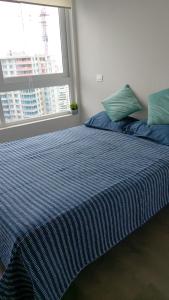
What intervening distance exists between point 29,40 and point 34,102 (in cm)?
82

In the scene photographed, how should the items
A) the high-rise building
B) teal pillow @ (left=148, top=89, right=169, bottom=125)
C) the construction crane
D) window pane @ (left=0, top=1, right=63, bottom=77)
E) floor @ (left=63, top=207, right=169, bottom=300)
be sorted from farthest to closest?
1. the construction crane
2. the high-rise building
3. window pane @ (left=0, top=1, right=63, bottom=77)
4. teal pillow @ (left=148, top=89, right=169, bottom=125)
5. floor @ (left=63, top=207, right=169, bottom=300)

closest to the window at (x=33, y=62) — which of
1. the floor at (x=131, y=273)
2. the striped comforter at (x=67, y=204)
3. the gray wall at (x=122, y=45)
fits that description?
the gray wall at (x=122, y=45)

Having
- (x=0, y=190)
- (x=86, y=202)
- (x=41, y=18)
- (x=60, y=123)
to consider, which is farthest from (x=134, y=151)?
(x=41, y=18)

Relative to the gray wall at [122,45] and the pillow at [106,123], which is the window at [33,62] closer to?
the gray wall at [122,45]

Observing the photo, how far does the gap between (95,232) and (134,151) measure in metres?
0.97

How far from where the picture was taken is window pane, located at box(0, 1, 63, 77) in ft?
9.69

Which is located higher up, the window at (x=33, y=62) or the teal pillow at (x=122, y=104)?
the window at (x=33, y=62)

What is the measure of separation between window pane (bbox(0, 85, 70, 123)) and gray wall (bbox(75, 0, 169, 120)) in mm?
398

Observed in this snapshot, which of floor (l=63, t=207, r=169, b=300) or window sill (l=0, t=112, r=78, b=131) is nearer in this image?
floor (l=63, t=207, r=169, b=300)

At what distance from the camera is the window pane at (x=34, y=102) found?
318 cm

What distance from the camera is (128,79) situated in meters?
2.99

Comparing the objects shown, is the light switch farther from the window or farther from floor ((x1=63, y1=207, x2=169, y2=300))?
floor ((x1=63, y1=207, x2=169, y2=300))

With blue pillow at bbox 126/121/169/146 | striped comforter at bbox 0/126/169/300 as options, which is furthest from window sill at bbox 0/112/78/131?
blue pillow at bbox 126/121/169/146

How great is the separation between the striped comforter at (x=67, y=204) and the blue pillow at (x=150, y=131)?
11 centimetres
